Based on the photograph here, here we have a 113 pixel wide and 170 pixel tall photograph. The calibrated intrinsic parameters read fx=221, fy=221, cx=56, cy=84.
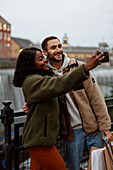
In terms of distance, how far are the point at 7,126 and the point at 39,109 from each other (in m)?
0.86

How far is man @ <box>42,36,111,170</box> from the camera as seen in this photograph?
2.23 meters

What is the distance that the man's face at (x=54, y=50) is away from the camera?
2262 millimetres

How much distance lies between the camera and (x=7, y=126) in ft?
8.39

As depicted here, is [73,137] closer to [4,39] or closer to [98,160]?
[98,160]

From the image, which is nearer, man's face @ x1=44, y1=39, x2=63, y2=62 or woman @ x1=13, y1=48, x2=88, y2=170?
woman @ x1=13, y1=48, x2=88, y2=170

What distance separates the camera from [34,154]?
6.29 ft

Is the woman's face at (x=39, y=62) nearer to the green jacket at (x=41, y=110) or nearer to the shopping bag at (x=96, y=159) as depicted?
the green jacket at (x=41, y=110)

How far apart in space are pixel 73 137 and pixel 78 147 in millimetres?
136

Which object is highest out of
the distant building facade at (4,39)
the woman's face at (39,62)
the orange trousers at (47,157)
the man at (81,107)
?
the distant building facade at (4,39)

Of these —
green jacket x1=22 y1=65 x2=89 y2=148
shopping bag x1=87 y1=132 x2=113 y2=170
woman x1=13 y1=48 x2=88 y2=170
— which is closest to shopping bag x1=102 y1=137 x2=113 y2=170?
shopping bag x1=87 y1=132 x2=113 y2=170

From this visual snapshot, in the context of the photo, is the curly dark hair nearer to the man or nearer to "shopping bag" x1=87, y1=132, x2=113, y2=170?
the man

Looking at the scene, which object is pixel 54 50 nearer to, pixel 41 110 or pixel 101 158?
pixel 41 110

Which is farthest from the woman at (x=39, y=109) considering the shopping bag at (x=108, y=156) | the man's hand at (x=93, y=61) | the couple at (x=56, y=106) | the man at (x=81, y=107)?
the shopping bag at (x=108, y=156)

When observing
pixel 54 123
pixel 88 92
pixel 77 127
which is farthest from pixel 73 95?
pixel 54 123
